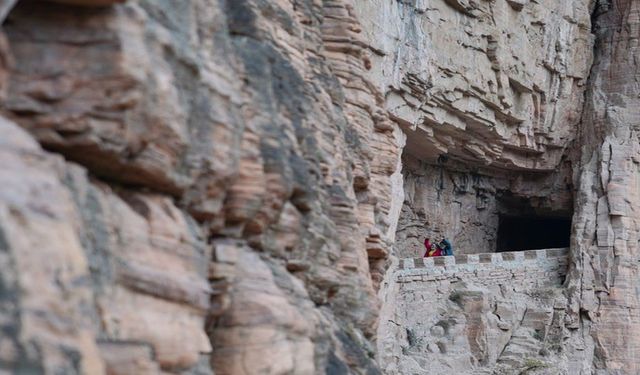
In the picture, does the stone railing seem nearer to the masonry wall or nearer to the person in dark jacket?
the masonry wall

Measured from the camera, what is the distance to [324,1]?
17.0m

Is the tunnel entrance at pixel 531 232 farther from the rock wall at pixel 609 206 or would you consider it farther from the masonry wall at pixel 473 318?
the masonry wall at pixel 473 318

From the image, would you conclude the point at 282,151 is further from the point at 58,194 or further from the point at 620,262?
the point at 620,262

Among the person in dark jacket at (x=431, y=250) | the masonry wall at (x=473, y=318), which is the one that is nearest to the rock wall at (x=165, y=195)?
the masonry wall at (x=473, y=318)

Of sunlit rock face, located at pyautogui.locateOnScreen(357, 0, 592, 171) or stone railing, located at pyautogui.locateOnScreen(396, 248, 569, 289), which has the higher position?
sunlit rock face, located at pyautogui.locateOnScreen(357, 0, 592, 171)

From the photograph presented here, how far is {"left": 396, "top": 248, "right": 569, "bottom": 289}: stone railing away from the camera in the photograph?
106 ft

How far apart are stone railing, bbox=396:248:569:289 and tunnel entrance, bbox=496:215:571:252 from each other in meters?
5.18

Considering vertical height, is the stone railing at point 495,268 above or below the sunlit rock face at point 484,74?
below

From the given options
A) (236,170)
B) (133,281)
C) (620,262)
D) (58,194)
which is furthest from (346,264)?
(620,262)

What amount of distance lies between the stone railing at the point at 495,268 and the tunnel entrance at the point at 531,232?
5181 millimetres

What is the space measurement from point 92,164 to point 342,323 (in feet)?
18.3

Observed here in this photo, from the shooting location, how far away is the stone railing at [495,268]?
32406 millimetres

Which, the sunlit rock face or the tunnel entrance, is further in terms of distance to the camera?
the tunnel entrance

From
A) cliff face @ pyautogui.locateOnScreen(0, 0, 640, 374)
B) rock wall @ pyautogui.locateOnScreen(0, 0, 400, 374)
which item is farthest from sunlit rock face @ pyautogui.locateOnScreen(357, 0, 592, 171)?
rock wall @ pyautogui.locateOnScreen(0, 0, 400, 374)
